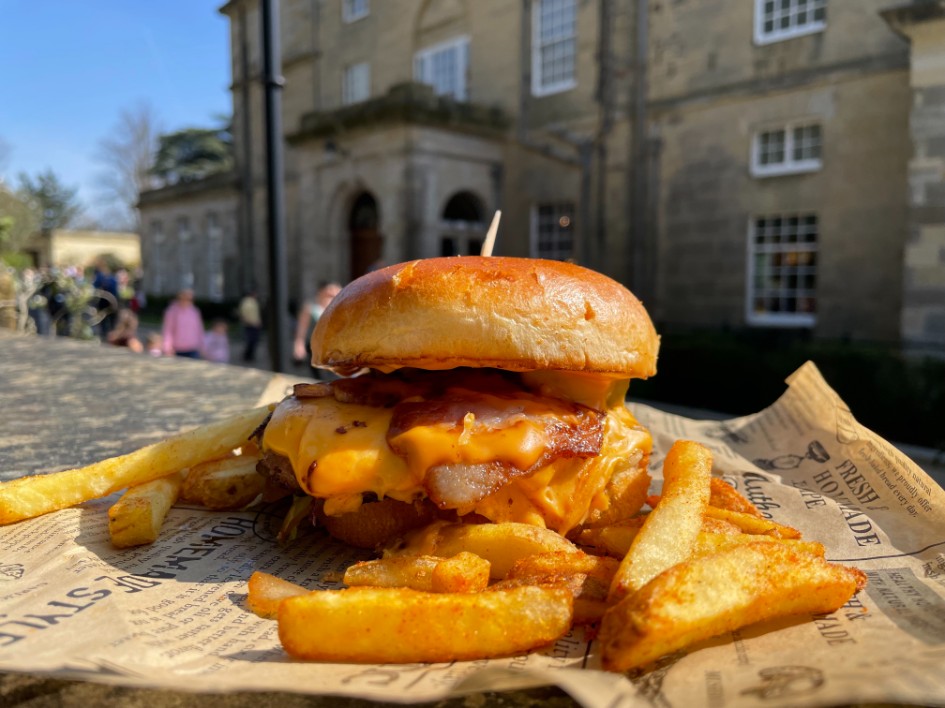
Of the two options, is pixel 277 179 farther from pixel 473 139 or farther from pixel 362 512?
pixel 473 139

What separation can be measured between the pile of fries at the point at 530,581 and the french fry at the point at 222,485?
→ 0.35 ft

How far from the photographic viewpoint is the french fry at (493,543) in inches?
66.1

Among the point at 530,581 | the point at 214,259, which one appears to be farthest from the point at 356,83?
the point at 530,581

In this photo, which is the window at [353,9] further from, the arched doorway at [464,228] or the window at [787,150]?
the window at [787,150]

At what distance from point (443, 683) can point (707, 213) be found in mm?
14572

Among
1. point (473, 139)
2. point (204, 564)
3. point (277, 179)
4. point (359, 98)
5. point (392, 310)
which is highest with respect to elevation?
point (359, 98)

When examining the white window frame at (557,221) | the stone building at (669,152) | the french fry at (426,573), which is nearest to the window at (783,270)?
the stone building at (669,152)

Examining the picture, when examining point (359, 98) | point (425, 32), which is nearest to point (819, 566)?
point (425, 32)

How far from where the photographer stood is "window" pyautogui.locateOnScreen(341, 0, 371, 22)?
21.3m

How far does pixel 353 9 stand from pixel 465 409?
76.1 ft

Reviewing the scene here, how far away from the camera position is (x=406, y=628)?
128 cm

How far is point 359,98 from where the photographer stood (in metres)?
22.2

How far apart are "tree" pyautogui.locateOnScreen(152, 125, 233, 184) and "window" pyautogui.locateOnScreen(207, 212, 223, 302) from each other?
23.1 meters

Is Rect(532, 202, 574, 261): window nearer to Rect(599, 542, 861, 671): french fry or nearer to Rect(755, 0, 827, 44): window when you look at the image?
Rect(755, 0, 827, 44): window
